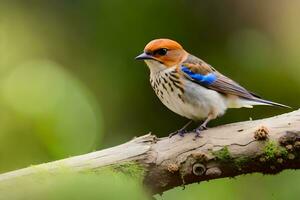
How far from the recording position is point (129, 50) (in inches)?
207

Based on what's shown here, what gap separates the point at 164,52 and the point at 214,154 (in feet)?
3.15

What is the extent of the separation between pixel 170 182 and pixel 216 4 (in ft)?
12.4

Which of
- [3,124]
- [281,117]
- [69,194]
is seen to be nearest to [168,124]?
[3,124]

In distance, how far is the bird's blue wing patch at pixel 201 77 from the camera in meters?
2.97

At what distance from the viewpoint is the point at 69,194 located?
814 millimetres

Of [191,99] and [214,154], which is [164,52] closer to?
[191,99]

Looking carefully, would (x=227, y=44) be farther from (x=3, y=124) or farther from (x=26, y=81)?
(x=3, y=124)

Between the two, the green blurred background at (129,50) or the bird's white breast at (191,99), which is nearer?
the bird's white breast at (191,99)

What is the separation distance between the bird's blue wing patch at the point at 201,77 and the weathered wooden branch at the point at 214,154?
0.68 m

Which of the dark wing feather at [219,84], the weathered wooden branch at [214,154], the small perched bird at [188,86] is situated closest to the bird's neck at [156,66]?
the small perched bird at [188,86]

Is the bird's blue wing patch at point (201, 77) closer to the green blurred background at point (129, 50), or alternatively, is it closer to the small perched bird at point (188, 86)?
the small perched bird at point (188, 86)

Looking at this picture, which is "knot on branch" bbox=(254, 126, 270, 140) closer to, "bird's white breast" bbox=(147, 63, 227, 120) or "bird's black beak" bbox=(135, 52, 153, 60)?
"bird's white breast" bbox=(147, 63, 227, 120)

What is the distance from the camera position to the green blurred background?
15.9ft

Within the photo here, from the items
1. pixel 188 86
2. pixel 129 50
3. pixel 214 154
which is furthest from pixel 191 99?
pixel 129 50
